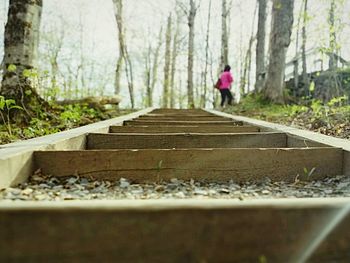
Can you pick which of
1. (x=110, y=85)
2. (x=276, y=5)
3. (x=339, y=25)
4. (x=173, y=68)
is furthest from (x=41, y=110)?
(x=110, y=85)

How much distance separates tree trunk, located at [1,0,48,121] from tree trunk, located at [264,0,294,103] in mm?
5984

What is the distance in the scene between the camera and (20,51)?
4.37m

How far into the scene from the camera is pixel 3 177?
142 cm

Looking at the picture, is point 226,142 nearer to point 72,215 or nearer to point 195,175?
point 195,175

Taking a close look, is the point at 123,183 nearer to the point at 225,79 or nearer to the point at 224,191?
the point at 224,191

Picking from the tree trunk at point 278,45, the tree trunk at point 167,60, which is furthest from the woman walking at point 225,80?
the tree trunk at point 167,60

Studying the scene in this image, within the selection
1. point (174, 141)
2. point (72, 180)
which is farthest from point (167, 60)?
point (72, 180)

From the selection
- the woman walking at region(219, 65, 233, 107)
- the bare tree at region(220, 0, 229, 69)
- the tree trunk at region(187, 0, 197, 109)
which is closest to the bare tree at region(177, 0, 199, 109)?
the tree trunk at region(187, 0, 197, 109)

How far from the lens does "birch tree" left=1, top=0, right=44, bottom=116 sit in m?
4.35

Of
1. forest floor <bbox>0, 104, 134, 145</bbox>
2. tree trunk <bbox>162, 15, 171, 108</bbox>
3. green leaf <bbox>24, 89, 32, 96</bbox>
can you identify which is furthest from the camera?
tree trunk <bbox>162, 15, 171, 108</bbox>

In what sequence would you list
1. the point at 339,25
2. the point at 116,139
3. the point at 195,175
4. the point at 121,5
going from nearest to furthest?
the point at 195,175
the point at 116,139
the point at 339,25
the point at 121,5

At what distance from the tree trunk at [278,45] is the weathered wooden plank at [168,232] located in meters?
8.46

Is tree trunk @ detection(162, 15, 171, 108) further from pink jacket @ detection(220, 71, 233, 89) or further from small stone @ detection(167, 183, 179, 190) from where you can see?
small stone @ detection(167, 183, 179, 190)

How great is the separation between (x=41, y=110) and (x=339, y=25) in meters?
5.66
